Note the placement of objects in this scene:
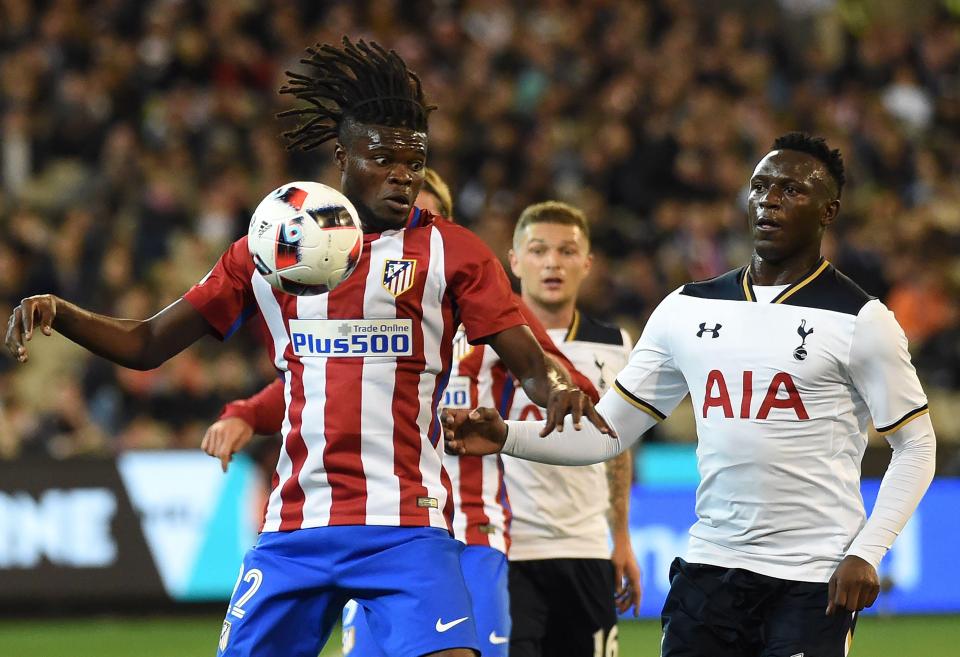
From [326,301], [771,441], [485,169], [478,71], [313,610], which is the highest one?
[478,71]

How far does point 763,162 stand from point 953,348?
29.2 ft

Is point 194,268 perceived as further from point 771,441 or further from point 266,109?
point 771,441

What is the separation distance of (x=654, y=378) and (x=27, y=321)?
2.03m

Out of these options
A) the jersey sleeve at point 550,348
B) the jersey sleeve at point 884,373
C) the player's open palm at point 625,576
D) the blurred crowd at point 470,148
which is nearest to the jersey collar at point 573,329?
the player's open palm at point 625,576

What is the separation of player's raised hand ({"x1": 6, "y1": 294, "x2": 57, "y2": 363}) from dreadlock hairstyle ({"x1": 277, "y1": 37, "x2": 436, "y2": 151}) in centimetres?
103

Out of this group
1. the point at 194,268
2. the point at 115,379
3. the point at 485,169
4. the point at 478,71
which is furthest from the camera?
the point at 478,71

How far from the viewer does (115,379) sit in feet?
41.4

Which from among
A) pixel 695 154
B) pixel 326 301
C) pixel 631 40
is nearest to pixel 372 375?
pixel 326 301

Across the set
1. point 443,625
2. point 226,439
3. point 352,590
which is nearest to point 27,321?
point 226,439

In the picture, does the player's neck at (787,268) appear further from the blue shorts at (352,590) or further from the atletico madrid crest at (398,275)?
the blue shorts at (352,590)

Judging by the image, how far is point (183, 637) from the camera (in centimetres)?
1065

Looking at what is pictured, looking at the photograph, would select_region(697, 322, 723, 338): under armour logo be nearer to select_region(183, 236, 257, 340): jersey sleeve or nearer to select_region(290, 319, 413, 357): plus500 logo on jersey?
select_region(290, 319, 413, 357): plus500 logo on jersey

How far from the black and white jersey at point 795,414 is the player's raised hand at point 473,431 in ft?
2.29

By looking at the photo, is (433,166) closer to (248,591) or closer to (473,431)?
(473,431)
